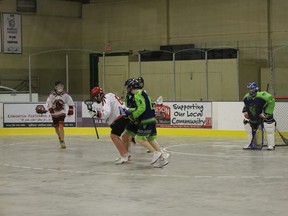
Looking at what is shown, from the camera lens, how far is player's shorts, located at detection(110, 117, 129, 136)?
1158 cm

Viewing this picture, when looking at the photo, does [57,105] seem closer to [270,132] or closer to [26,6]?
[270,132]

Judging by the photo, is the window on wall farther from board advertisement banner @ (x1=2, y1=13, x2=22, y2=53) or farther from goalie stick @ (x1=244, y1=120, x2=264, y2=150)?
goalie stick @ (x1=244, y1=120, x2=264, y2=150)

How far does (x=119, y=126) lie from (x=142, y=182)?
2.48 m

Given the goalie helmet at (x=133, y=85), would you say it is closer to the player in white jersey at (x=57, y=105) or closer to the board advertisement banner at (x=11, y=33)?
the player in white jersey at (x=57, y=105)

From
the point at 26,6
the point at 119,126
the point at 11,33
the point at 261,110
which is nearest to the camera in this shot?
the point at 119,126

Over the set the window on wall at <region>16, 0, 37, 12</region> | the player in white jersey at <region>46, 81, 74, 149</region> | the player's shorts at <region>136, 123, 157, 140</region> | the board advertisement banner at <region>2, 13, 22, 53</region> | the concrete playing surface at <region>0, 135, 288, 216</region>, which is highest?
the window on wall at <region>16, 0, 37, 12</region>

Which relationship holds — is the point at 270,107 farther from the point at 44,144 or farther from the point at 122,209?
the point at 122,209

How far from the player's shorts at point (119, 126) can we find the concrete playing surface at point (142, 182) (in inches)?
24.2

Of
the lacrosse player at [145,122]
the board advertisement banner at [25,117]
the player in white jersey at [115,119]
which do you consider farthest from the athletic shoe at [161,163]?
the board advertisement banner at [25,117]

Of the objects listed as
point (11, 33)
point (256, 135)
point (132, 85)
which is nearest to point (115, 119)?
point (132, 85)

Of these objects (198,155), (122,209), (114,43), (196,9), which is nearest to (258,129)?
(198,155)

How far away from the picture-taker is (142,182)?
9250mm

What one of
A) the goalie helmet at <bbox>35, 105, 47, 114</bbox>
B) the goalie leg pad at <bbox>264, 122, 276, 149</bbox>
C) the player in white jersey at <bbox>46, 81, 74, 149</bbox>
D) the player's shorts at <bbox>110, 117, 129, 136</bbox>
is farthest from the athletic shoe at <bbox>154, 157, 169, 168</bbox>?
the goalie helmet at <bbox>35, 105, 47, 114</bbox>

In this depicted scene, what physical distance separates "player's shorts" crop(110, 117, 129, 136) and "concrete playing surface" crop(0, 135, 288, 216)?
61 cm
